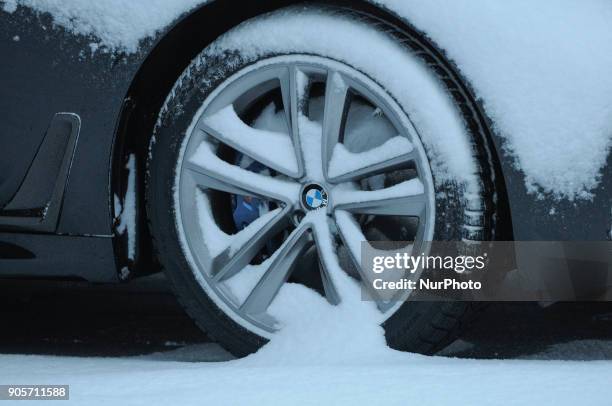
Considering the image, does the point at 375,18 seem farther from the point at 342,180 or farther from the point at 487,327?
the point at 487,327

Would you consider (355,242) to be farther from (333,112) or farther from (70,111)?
(70,111)

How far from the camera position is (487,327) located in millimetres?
2787

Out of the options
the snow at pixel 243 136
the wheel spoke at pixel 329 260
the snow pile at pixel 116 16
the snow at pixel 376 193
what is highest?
the snow pile at pixel 116 16

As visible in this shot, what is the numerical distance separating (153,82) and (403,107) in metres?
0.66

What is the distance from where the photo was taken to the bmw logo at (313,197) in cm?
230

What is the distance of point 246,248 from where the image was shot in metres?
2.38

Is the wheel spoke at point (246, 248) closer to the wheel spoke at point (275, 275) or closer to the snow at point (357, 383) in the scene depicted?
the wheel spoke at point (275, 275)

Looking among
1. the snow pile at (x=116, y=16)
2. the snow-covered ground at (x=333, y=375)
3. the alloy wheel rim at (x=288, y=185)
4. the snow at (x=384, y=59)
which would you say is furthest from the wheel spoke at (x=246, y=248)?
the snow pile at (x=116, y=16)

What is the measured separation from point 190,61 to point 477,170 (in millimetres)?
791

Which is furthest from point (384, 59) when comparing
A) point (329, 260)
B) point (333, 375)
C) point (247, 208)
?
point (333, 375)

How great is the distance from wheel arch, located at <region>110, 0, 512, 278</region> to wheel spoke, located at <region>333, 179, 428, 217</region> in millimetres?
199

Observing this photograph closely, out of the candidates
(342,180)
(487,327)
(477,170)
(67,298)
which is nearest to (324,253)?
(342,180)

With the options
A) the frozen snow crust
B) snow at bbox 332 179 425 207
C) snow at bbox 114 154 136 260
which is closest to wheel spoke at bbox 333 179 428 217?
snow at bbox 332 179 425 207

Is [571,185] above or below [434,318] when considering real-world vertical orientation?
above
